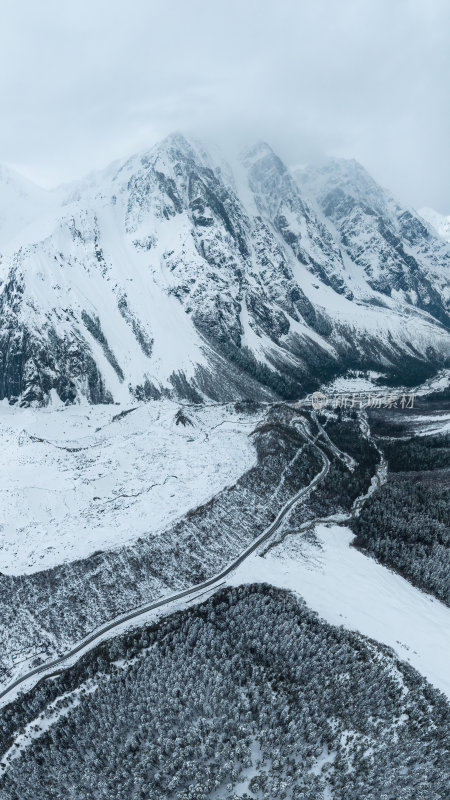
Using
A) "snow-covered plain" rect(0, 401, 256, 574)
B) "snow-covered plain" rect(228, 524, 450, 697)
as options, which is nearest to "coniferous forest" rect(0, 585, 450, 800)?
"snow-covered plain" rect(228, 524, 450, 697)

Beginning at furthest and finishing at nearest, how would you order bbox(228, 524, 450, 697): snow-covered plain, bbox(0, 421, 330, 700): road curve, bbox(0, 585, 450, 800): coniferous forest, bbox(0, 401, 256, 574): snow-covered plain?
bbox(0, 401, 256, 574): snow-covered plain, bbox(228, 524, 450, 697): snow-covered plain, bbox(0, 421, 330, 700): road curve, bbox(0, 585, 450, 800): coniferous forest

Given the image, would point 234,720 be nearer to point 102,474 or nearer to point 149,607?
point 149,607

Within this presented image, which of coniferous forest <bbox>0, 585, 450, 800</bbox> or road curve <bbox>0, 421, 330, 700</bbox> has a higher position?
road curve <bbox>0, 421, 330, 700</bbox>

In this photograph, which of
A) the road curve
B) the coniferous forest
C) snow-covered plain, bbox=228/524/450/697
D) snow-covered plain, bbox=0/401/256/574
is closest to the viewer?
the coniferous forest

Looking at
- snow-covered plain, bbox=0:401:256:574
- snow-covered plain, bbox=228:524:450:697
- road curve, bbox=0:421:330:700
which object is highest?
snow-covered plain, bbox=0:401:256:574

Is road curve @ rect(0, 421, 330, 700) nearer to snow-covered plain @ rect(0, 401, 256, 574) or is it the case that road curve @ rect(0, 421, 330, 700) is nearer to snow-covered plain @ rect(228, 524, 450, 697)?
snow-covered plain @ rect(228, 524, 450, 697)

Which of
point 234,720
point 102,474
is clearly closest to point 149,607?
point 234,720
